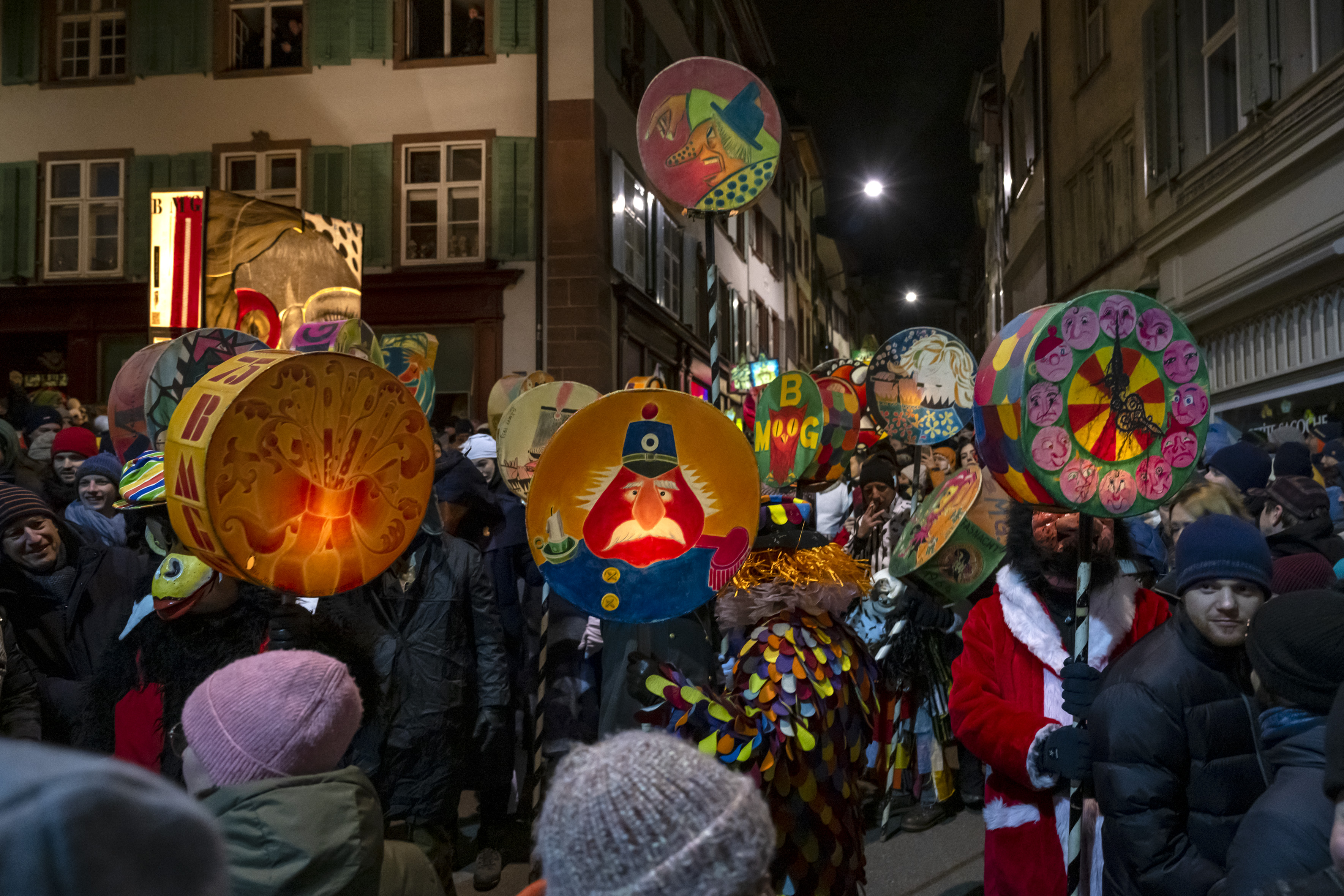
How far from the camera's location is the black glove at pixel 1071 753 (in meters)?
2.85

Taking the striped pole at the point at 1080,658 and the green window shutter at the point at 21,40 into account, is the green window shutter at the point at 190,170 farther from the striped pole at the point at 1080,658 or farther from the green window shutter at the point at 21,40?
the striped pole at the point at 1080,658

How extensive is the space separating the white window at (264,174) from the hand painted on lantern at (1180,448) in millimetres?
16017

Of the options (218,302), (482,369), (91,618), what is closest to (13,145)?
(482,369)

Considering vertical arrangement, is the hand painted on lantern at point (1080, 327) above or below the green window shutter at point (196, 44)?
below

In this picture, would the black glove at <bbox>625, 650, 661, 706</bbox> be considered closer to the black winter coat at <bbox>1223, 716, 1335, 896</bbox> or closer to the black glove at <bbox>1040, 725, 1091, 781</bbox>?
the black glove at <bbox>1040, 725, 1091, 781</bbox>

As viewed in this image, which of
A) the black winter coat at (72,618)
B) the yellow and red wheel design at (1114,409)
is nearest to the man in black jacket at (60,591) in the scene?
the black winter coat at (72,618)

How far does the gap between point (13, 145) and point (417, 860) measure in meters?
19.1

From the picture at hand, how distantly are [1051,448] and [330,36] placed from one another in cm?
1662

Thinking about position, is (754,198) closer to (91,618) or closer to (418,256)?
(91,618)

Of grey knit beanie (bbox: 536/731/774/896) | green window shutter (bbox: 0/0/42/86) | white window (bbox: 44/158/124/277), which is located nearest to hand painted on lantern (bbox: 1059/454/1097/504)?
grey knit beanie (bbox: 536/731/774/896)

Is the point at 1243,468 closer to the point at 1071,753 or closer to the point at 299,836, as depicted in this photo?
the point at 1071,753

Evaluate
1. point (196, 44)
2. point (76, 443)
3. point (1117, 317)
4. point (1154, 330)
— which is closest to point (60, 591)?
point (76, 443)

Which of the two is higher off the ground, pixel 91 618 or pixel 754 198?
pixel 754 198

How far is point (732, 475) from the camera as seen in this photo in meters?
3.09
